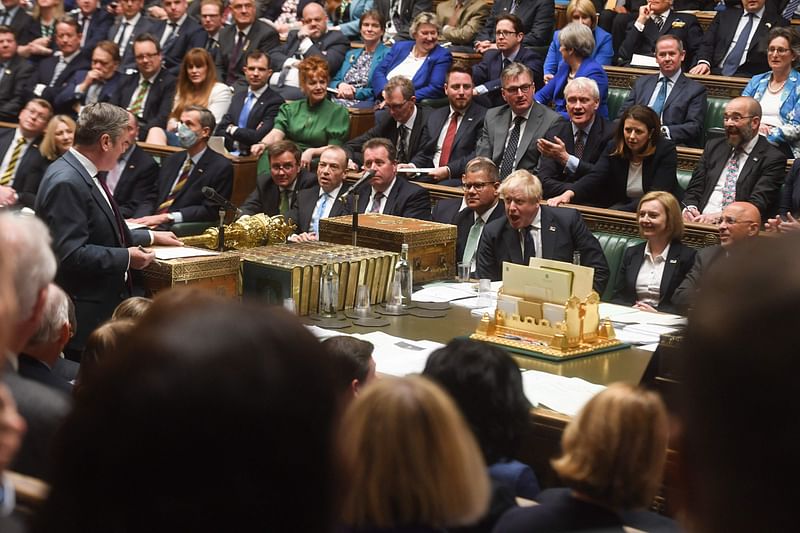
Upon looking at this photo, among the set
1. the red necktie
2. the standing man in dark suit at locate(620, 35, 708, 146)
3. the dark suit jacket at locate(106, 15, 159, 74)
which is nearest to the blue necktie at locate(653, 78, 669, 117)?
the standing man in dark suit at locate(620, 35, 708, 146)

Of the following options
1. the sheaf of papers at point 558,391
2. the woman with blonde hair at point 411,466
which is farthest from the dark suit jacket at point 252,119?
the woman with blonde hair at point 411,466

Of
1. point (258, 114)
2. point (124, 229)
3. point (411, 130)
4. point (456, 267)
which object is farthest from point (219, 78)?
point (124, 229)

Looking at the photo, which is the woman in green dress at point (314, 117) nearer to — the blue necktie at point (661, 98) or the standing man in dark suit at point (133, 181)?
the standing man in dark suit at point (133, 181)

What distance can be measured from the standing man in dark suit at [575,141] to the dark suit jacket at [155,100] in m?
3.47

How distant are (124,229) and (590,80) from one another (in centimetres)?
376

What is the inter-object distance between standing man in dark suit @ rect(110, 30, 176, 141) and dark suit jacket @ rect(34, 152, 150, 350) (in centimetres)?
484

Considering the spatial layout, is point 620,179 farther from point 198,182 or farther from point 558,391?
point 558,391

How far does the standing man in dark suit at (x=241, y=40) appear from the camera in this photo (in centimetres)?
1027

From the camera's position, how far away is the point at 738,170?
6770mm

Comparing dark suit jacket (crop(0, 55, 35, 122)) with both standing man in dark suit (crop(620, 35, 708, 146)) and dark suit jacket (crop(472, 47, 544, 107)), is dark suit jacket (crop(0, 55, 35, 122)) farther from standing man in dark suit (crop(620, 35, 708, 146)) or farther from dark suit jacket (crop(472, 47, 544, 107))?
standing man in dark suit (crop(620, 35, 708, 146))

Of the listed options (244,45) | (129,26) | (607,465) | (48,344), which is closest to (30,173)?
(244,45)

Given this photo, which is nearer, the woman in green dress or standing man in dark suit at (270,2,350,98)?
the woman in green dress

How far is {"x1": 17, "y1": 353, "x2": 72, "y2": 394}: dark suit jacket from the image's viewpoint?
2.82 meters

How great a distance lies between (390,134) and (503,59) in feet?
3.79
